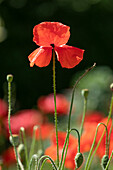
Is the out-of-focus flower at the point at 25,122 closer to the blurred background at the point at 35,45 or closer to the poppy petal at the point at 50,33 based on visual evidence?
the poppy petal at the point at 50,33

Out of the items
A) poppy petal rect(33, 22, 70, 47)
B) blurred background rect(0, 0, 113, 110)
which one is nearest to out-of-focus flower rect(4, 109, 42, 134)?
poppy petal rect(33, 22, 70, 47)

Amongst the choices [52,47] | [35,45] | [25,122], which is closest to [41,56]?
[52,47]

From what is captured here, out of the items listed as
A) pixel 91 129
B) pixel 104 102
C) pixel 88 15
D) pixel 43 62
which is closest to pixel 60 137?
pixel 91 129

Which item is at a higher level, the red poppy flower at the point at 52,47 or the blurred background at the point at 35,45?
the red poppy flower at the point at 52,47

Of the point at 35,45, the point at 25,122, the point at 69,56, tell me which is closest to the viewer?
the point at 69,56

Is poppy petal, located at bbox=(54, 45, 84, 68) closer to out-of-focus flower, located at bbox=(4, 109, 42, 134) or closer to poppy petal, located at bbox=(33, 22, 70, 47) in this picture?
poppy petal, located at bbox=(33, 22, 70, 47)

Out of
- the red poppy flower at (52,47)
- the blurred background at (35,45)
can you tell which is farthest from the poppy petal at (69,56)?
the blurred background at (35,45)

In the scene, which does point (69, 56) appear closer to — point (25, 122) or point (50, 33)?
point (50, 33)

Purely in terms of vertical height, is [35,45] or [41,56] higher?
[41,56]
